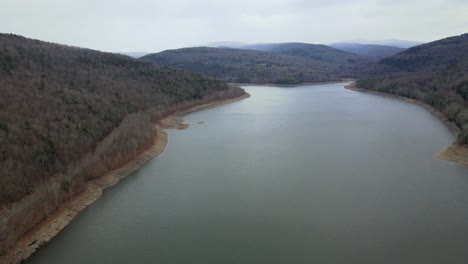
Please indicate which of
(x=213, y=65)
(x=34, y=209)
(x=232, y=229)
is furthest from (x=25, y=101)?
(x=213, y=65)

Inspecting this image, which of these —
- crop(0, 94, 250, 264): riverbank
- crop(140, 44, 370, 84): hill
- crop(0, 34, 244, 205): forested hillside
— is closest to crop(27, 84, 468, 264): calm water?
crop(0, 94, 250, 264): riverbank

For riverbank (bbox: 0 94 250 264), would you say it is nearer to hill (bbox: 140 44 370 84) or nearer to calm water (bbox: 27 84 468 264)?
calm water (bbox: 27 84 468 264)

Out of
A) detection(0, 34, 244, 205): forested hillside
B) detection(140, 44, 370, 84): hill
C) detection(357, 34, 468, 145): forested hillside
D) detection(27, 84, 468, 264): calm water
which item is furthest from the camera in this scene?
detection(140, 44, 370, 84): hill

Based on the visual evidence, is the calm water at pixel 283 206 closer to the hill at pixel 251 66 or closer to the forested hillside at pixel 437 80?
the forested hillside at pixel 437 80

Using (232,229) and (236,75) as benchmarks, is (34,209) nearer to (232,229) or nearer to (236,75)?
(232,229)

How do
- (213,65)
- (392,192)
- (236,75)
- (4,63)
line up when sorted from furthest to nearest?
(213,65)
(236,75)
(4,63)
(392,192)
